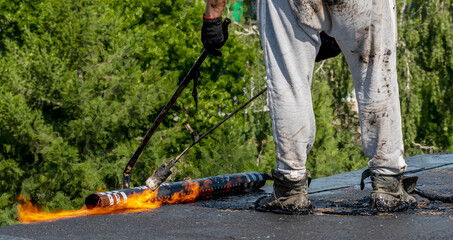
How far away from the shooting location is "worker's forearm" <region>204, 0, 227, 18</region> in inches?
140

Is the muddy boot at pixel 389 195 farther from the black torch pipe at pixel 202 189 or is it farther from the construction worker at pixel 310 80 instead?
the black torch pipe at pixel 202 189

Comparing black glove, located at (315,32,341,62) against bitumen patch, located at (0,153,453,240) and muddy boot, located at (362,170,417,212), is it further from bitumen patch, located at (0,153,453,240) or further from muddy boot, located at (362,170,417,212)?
bitumen patch, located at (0,153,453,240)

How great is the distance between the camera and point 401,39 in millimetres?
20625

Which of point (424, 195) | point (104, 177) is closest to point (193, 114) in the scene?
point (104, 177)

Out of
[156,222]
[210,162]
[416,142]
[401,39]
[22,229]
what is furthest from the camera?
[416,142]

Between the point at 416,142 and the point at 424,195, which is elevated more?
the point at 424,195

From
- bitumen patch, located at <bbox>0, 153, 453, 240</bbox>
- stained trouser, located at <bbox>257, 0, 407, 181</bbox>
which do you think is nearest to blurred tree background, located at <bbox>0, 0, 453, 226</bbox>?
bitumen patch, located at <bbox>0, 153, 453, 240</bbox>

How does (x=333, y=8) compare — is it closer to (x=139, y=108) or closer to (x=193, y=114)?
(x=139, y=108)

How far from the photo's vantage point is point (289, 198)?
3.41m

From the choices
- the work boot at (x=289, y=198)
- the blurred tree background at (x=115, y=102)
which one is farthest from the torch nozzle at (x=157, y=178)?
the blurred tree background at (x=115, y=102)

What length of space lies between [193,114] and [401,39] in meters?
9.34

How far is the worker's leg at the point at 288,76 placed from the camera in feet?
10.9

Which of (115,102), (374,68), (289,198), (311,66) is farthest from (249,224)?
(115,102)

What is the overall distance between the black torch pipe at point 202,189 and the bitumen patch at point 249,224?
0.19 m
